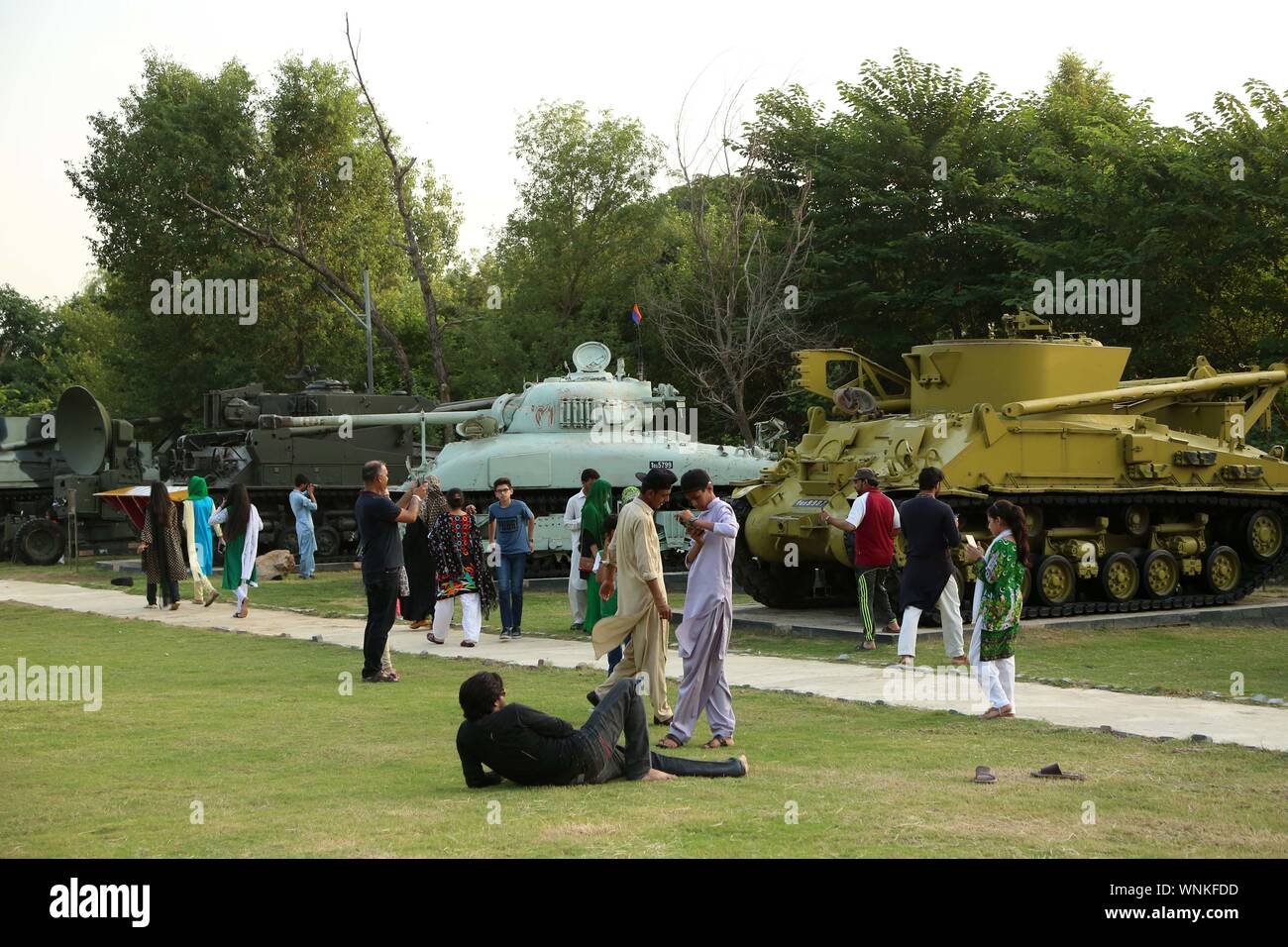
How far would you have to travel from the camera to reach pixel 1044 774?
838 cm

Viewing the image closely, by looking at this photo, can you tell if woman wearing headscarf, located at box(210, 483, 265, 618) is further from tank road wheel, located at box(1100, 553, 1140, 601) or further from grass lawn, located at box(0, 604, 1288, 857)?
tank road wheel, located at box(1100, 553, 1140, 601)

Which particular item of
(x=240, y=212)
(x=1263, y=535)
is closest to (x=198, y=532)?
(x=1263, y=535)

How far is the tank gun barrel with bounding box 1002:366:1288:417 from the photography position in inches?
703

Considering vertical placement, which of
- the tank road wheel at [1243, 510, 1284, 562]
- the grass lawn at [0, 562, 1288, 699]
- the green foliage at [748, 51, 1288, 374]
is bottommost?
the grass lawn at [0, 562, 1288, 699]

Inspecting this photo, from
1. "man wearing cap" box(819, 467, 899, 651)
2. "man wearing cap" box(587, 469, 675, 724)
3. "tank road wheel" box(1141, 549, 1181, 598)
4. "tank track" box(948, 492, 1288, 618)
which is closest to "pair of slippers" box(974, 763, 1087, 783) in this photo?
"man wearing cap" box(587, 469, 675, 724)

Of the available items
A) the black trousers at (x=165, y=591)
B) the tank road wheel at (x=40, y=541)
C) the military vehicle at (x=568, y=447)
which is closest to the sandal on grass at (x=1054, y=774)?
the black trousers at (x=165, y=591)

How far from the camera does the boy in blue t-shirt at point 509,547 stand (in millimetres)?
16609

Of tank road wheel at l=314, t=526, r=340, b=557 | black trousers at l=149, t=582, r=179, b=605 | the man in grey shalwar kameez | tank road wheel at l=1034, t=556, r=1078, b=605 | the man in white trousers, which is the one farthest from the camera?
tank road wheel at l=314, t=526, r=340, b=557

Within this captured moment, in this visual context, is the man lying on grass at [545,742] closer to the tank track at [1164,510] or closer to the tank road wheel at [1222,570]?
the tank track at [1164,510]

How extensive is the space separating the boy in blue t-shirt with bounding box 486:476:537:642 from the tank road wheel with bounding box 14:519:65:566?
62.6ft

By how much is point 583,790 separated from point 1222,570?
554 inches

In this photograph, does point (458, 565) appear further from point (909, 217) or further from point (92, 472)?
point (909, 217)

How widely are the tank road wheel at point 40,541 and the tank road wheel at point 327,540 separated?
6.92 meters

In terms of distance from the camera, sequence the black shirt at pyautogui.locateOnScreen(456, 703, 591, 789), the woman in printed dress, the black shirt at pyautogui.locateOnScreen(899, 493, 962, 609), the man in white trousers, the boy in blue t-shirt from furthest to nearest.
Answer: the boy in blue t-shirt, the man in white trousers, the woman in printed dress, the black shirt at pyautogui.locateOnScreen(899, 493, 962, 609), the black shirt at pyautogui.locateOnScreen(456, 703, 591, 789)
